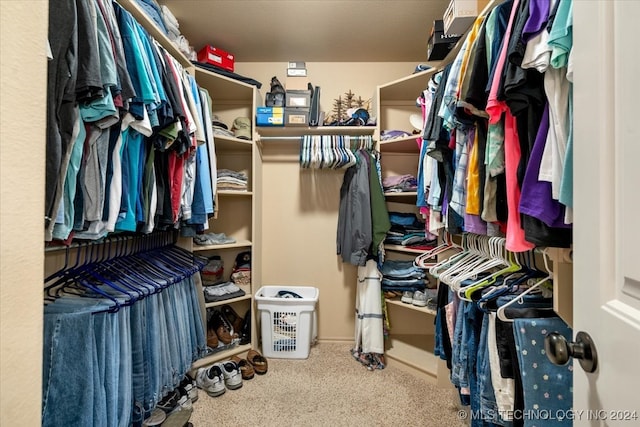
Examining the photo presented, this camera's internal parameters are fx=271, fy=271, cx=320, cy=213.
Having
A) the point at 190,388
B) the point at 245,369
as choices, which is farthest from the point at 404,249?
the point at 190,388

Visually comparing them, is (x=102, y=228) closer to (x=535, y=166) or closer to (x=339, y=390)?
(x=535, y=166)

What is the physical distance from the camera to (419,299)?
1896mm

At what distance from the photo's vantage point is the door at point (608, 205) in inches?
15.6

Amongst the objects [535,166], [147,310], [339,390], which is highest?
[535,166]

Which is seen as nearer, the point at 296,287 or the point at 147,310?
the point at 147,310

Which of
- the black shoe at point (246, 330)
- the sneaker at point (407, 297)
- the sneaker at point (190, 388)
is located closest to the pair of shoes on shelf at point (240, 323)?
the black shoe at point (246, 330)

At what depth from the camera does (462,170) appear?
1.11 m

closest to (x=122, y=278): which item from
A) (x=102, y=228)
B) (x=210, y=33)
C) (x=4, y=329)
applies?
(x=102, y=228)

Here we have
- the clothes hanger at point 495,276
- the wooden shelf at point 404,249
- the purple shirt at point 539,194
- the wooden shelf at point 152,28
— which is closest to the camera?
the purple shirt at point 539,194

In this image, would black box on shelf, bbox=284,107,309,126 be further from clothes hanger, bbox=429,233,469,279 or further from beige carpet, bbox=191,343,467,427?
beige carpet, bbox=191,343,467,427

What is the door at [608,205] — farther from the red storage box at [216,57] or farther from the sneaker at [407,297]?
the red storage box at [216,57]

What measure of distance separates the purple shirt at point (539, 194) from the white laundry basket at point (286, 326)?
61.9 inches

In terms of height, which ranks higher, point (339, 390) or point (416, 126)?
point (416, 126)

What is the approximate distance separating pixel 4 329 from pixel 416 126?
2086mm
